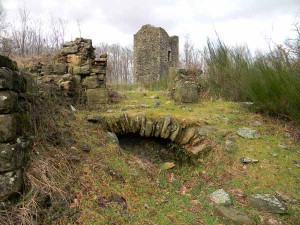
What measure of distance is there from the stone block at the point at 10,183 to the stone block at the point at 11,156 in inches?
2.0

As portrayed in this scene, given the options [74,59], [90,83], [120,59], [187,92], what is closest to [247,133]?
[187,92]

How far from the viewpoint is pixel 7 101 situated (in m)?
2.61

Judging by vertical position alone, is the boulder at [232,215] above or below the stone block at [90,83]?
below

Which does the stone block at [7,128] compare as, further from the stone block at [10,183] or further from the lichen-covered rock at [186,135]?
the lichen-covered rock at [186,135]

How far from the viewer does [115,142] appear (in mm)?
4266

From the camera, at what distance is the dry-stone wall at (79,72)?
5820 mm

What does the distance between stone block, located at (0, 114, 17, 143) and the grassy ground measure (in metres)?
0.91

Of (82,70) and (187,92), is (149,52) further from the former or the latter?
(82,70)

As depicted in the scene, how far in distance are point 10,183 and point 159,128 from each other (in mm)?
2645

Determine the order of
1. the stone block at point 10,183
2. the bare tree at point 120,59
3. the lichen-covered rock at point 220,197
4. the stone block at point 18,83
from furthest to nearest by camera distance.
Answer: the bare tree at point 120,59 → the lichen-covered rock at point 220,197 → the stone block at point 18,83 → the stone block at point 10,183

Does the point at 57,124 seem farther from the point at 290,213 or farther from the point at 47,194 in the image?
the point at 290,213

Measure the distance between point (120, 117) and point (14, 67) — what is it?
2.09 m

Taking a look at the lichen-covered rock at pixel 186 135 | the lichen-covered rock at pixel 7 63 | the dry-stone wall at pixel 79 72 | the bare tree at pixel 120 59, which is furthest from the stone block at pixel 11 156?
the bare tree at pixel 120 59

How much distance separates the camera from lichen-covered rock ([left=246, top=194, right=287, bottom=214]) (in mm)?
3209
